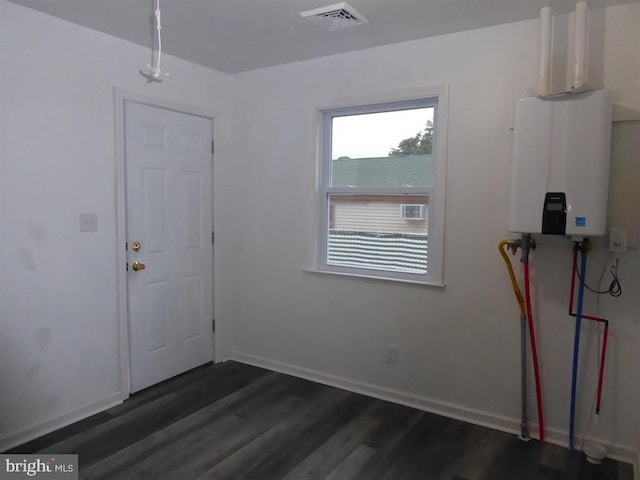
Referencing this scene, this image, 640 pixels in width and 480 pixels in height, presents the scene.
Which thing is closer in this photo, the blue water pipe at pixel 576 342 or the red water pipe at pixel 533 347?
the blue water pipe at pixel 576 342

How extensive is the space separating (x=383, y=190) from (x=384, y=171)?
13 cm

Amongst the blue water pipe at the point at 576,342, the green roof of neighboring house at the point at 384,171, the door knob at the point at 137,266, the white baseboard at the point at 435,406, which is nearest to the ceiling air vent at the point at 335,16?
the green roof of neighboring house at the point at 384,171

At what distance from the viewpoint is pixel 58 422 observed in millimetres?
2680

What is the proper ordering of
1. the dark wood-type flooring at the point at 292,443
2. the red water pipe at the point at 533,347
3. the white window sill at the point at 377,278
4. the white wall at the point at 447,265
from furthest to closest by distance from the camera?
1. the white window sill at the point at 377,278
2. the red water pipe at the point at 533,347
3. the white wall at the point at 447,265
4. the dark wood-type flooring at the point at 292,443

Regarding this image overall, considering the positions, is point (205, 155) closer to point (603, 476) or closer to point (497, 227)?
point (497, 227)

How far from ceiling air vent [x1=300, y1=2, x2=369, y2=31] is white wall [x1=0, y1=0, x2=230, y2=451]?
1262 millimetres

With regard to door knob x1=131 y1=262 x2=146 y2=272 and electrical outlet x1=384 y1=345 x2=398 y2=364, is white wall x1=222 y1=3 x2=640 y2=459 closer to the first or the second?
electrical outlet x1=384 y1=345 x2=398 y2=364

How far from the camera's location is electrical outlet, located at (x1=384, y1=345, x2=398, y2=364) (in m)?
3.05

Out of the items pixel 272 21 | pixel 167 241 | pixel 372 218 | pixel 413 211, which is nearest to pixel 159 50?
pixel 272 21

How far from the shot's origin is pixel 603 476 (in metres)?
2.26

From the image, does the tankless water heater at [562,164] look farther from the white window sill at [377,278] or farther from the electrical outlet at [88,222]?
the electrical outlet at [88,222]

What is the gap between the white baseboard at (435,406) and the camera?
243 centimetres

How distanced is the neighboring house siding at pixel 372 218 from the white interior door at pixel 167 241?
107cm

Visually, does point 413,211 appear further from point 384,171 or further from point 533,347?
point 533,347
